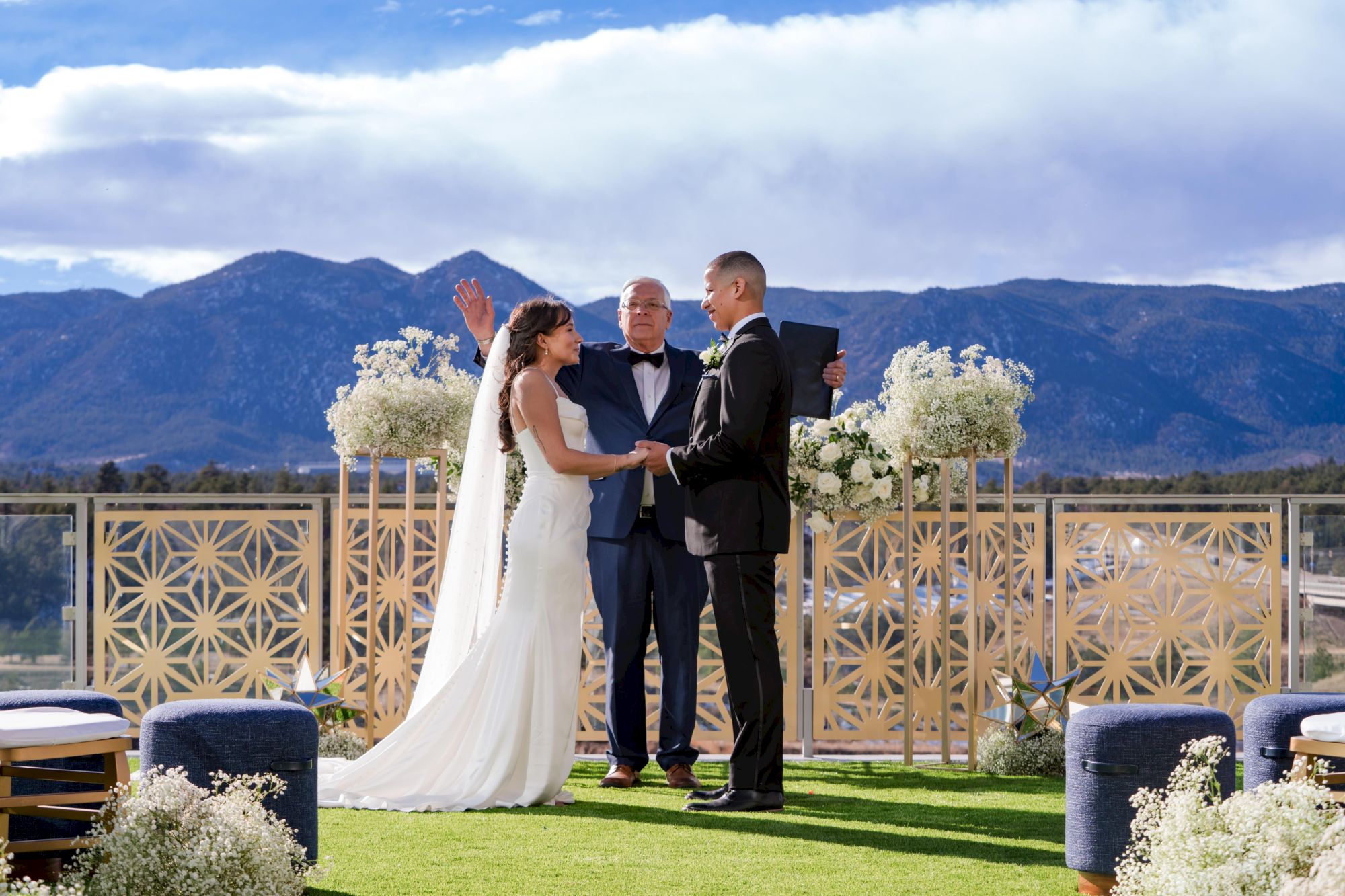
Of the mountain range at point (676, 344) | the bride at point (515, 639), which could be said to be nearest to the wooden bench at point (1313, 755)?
the bride at point (515, 639)

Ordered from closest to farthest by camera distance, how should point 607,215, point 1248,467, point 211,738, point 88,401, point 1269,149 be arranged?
point 211,738 < point 607,215 < point 1269,149 < point 1248,467 < point 88,401

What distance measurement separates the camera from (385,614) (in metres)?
6.97

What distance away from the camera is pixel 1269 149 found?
1855 cm

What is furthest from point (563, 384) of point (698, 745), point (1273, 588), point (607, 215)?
point (607, 215)

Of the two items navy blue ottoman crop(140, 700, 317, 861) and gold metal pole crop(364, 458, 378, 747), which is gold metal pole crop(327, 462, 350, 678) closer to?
gold metal pole crop(364, 458, 378, 747)

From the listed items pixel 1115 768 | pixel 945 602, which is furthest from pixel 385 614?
pixel 1115 768

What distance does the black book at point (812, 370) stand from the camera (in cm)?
511

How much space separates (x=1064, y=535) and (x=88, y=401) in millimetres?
48340

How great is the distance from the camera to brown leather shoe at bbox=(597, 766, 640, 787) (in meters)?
5.38

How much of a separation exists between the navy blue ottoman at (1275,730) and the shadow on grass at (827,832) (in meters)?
0.71

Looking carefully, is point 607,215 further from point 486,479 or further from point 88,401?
point 88,401

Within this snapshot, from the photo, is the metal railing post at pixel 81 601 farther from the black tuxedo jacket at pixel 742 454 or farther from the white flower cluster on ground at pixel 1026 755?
the white flower cluster on ground at pixel 1026 755

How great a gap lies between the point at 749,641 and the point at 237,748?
1.92 meters

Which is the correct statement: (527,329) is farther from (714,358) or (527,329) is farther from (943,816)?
(943,816)
